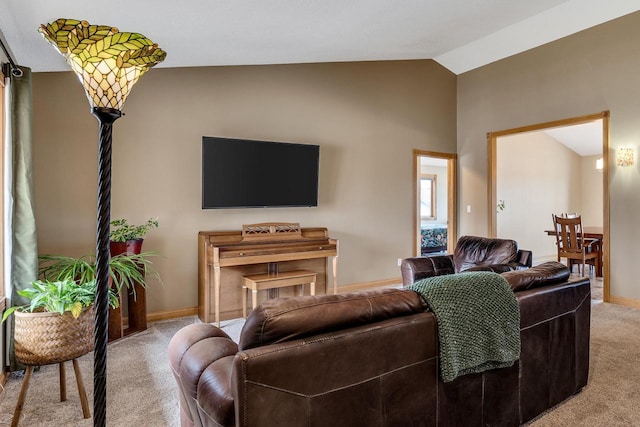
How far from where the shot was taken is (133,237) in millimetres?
3467

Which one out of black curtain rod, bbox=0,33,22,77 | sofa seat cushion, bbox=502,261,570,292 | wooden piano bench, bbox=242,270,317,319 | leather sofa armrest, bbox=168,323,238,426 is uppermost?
black curtain rod, bbox=0,33,22,77

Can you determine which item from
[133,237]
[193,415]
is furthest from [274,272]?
[193,415]

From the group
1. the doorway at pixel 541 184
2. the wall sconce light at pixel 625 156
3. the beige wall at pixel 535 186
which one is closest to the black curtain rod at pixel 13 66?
the doorway at pixel 541 184

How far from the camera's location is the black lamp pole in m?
1.29

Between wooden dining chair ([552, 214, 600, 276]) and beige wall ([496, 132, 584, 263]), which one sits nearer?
wooden dining chair ([552, 214, 600, 276])

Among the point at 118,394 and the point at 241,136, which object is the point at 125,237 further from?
the point at 241,136

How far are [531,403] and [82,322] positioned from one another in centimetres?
231

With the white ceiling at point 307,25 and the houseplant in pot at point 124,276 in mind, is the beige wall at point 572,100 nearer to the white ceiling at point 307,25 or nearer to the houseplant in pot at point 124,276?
the white ceiling at point 307,25

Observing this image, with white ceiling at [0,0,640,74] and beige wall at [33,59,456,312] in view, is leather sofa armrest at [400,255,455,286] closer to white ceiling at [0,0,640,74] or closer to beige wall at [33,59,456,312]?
beige wall at [33,59,456,312]

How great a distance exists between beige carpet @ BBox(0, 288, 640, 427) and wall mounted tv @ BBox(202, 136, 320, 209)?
4.95 feet

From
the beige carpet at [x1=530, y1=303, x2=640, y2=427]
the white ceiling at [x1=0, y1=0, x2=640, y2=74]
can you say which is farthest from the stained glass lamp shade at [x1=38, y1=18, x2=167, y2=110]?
the beige carpet at [x1=530, y1=303, x2=640, y2=427]

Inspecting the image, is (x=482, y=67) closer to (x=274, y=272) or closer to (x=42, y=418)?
(x=274, y=272)

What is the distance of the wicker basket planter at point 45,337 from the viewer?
1.92 metres

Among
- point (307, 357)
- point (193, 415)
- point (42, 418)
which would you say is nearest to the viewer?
point (307, 357)
